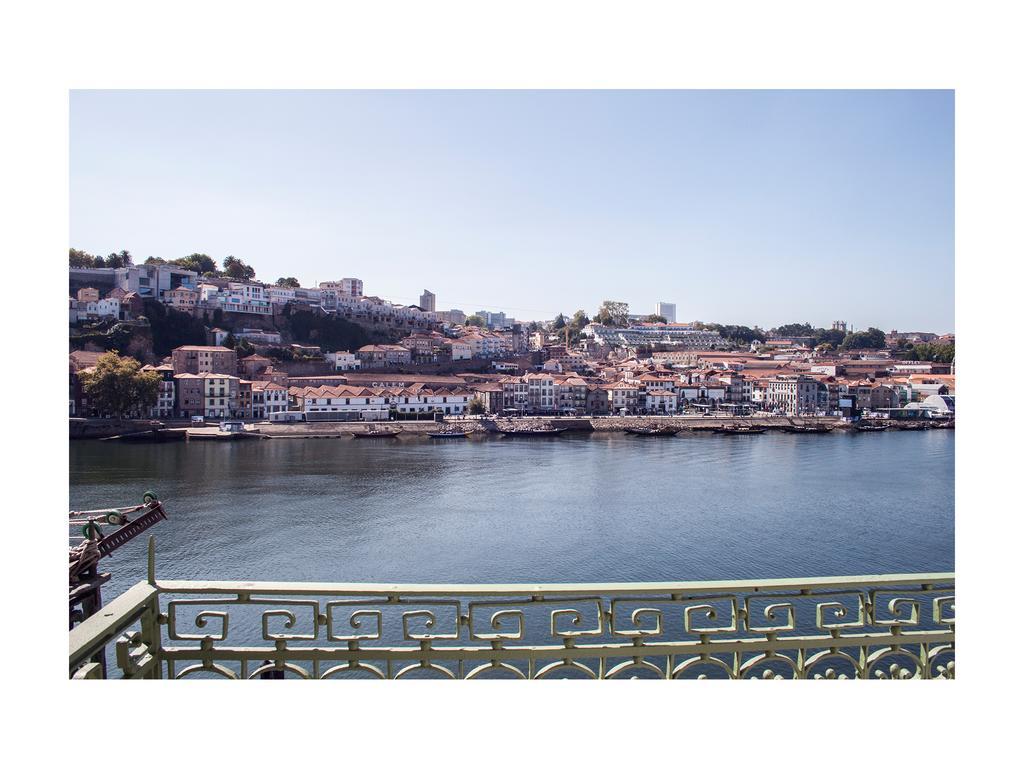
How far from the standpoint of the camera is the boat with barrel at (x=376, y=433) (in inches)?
661

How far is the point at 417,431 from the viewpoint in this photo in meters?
17.4

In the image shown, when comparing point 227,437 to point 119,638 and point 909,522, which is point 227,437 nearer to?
point 909,522

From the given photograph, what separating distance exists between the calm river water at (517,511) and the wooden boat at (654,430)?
3554mm

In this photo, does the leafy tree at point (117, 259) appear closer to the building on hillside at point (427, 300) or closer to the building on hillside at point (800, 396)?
the building on hillside at point (427, 300)

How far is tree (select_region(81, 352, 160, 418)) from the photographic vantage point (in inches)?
583


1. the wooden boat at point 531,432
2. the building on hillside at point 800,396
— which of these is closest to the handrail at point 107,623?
the wooden boat at point 531,432

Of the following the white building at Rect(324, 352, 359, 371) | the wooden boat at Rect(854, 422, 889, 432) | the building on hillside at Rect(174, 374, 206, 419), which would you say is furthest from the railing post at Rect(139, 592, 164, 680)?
the wooden boat at Rect(854, 422, 889, 432)

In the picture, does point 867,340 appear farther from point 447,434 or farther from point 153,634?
point 153,634

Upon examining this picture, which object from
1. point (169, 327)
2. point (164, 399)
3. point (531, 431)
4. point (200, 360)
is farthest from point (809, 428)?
point (169, 327)

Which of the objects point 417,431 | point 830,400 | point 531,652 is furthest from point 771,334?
point 531,652

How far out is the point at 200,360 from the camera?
59.8 ft

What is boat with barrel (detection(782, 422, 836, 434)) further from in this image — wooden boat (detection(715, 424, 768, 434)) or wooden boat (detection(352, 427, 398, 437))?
wooden boat (detection(352, 427, 398, 437))

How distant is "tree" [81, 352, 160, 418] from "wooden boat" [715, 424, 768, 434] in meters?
15.7

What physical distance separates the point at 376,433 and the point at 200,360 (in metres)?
5.77
